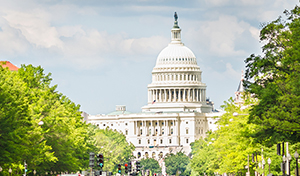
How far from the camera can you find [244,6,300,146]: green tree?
5316 cm

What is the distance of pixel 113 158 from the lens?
166125 millimetres

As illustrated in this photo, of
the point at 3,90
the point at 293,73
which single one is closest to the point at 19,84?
the point at 3,90

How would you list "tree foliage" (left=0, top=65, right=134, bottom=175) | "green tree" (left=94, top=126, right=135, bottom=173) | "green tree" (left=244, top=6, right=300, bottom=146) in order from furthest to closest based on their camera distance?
"green tree" (left=94, top=126, right=135, bottom=173), "tree foliage" (left=0, top=65, right=134, bottom=175), "green tree" (left=244, top=6, right=300, bottom=146)

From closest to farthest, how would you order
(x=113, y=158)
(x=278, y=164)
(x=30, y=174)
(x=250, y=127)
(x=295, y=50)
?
(x=295, y=50) < (x=278, y=164) < (x=250, y=127) < (x=30, y=174) < (x=113, y=158)

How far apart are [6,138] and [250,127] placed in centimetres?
2283

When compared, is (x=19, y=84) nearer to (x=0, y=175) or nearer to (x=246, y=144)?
(x=0, y=175)

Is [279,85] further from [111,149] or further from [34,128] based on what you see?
[111,149]

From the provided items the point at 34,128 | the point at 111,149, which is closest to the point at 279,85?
the point at 34,128

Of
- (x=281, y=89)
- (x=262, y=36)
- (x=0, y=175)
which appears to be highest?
(x=262, y=36)

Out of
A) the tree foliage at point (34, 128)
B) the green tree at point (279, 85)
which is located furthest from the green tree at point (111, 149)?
the green tree at point (279, 85)

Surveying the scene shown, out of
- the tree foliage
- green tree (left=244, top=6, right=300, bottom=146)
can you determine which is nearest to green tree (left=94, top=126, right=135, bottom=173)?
the tree foliage

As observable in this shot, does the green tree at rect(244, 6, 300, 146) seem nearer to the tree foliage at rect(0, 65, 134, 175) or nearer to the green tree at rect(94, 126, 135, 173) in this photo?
the tree foliage at rect(0, 65, 134, 175)

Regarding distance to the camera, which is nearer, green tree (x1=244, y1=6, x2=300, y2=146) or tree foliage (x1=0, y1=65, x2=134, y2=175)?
green tree (x1=244, y1=6, x2=300, y2=146)

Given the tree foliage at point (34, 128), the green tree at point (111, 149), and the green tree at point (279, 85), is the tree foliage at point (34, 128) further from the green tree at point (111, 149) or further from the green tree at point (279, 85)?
the green tree at point (111, 149)
